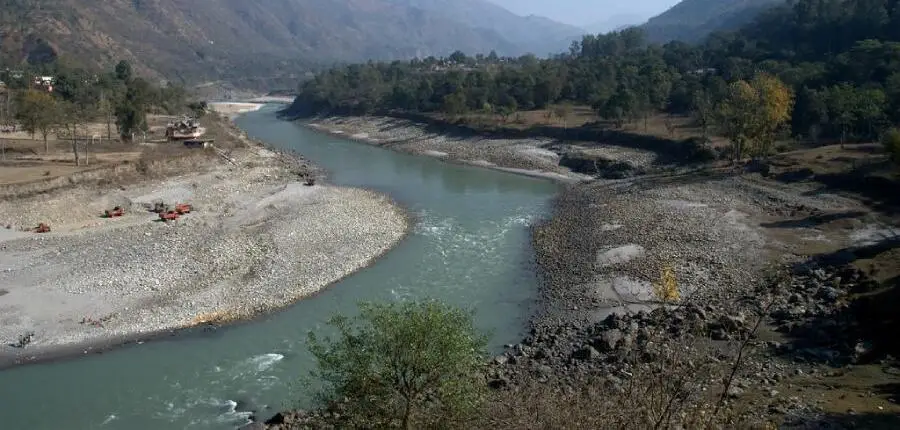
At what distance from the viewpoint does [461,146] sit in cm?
6056

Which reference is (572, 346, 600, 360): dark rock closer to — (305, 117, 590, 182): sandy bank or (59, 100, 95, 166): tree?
(305, 117, 590, 182): sandy bank

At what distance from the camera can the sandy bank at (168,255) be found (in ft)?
68.6

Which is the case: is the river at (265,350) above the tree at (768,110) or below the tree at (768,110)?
below

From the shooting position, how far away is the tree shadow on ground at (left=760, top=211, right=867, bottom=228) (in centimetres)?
2926

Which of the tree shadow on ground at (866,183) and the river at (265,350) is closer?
the river at (265,350)

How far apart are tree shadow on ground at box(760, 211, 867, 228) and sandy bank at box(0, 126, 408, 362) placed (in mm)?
17472

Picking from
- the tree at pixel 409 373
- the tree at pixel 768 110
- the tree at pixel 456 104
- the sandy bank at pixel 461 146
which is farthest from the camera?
the tree at pixel 456 104

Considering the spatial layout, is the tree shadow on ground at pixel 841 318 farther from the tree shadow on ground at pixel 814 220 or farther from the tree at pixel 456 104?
the tree at pixel 456 104

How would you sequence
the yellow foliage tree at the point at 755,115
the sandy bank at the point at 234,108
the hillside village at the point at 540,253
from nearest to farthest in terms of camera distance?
the hillside village at the point at 540,253 < the yellow foliage tree at the point at 755,115 < the sandy bank at the point at 234,108

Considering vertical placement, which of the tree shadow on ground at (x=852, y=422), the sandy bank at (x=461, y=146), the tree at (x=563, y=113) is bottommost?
the tree shadow on ground at (x=852, y=422)

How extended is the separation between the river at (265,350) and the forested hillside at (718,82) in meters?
23.6

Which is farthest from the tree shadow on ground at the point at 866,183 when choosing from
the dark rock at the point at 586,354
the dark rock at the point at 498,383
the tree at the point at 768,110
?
the dark rock at the point at 498,383

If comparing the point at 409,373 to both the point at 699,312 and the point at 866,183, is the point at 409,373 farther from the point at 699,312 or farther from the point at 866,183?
the point at 866,183

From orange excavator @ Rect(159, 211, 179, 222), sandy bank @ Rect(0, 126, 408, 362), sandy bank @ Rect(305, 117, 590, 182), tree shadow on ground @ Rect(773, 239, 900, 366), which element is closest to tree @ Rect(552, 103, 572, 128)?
sandy bank @ Rect(305, 117, 590, 182)
